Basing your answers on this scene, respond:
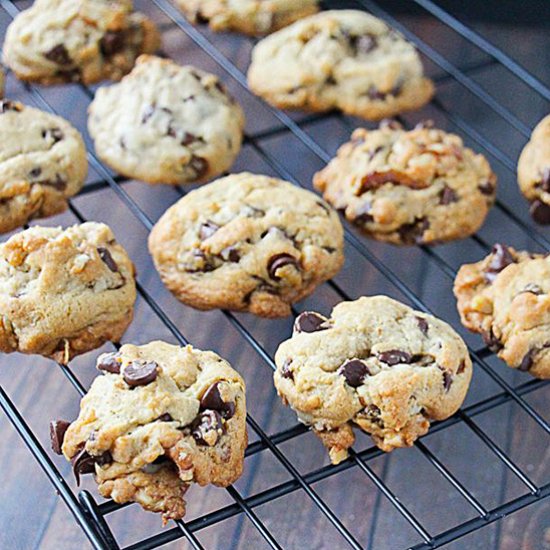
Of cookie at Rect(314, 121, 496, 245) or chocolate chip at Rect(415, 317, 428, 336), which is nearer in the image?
chocolate chip at Rect(415, 317, 428, 336)

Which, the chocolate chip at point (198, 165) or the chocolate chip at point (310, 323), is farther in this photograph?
the chocolate chip at point (198, 165)

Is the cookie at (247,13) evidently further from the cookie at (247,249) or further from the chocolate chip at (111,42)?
the cookie at (247,249)

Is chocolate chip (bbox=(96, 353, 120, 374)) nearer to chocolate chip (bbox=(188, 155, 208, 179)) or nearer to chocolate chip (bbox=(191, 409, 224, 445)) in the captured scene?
chocolate chip (bbox=(191, 409, 224, 445))

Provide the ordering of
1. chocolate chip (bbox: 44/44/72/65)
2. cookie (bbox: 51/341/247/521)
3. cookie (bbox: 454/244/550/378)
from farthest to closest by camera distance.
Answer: chocolate chip (bbox: 44/44/72/65) → cookie (bbox: 454/244/550/378) → cookie (bbox: 51/341/247/521)

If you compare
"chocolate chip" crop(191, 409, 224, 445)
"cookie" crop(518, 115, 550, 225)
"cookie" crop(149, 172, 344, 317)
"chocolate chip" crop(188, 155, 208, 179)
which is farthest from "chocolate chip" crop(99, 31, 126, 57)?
"chocolate chip" crop(191, 409, 224, 445)

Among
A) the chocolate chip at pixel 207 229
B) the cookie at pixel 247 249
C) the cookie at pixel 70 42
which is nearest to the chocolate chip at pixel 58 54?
the cookie at pixel 70 42

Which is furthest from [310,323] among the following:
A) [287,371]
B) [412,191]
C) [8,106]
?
[8,106]
